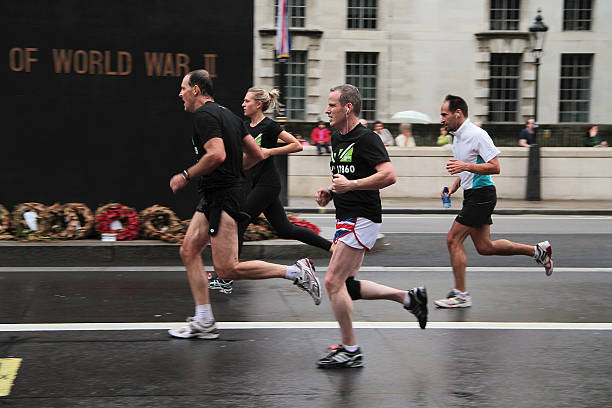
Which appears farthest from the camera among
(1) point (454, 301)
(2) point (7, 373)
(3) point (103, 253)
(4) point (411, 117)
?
(4) point (411, 117)

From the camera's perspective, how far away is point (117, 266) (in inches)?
352

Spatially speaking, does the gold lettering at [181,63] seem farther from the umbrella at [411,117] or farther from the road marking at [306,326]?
the umbrella at [411,117]

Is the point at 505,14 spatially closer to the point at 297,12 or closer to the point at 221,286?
the point at 297,12

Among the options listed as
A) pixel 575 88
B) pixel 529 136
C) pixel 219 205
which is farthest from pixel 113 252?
pixel 575 88

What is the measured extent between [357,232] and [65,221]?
566 centimetres

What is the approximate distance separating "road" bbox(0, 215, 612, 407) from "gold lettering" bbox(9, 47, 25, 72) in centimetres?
252

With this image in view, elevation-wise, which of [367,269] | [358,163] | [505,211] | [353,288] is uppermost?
[358,163]

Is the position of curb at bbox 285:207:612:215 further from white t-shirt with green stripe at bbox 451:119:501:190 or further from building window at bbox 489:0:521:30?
building window at bbox 489:0:521:30

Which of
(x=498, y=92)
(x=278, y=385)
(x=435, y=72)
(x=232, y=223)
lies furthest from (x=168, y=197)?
(x=498, y=92)

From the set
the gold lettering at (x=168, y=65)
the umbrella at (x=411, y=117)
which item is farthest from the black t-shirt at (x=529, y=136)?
the gold lettering at (x=168, y=65)

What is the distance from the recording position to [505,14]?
30500 millimetres

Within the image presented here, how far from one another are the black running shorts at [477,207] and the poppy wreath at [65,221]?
4.74 m

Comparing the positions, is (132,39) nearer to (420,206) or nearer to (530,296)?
(530,296)

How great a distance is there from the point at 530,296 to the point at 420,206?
10937 mm
